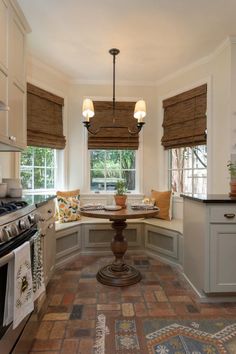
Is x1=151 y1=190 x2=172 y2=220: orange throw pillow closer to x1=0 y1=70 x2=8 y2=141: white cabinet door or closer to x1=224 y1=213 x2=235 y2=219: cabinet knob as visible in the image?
Answer: x1=224 y1=213 x2=235 y2=219: cabinet knob

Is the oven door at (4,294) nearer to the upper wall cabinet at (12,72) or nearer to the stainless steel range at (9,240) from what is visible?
the stainless steel range at (9,240)

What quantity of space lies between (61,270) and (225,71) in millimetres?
3153

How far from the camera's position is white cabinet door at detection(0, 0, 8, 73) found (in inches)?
72.7

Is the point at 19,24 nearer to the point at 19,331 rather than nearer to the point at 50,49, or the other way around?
the point at 50,49

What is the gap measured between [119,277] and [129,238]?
100cm

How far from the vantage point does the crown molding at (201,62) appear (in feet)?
9.45

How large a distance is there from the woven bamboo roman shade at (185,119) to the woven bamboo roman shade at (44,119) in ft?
5.49

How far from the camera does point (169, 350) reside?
159 cm

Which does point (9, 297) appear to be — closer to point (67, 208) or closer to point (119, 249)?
point (119, 249)

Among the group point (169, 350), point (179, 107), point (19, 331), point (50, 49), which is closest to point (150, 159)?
point (179, 107)

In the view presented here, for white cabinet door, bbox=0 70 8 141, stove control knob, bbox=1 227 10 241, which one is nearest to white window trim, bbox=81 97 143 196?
white cabinet door, bbox=0 70 8 141

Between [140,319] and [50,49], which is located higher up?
[50,49]

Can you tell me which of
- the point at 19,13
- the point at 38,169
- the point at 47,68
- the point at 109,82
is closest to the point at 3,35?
the point at 19,13

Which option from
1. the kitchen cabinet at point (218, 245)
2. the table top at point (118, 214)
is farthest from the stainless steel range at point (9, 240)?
the kitchen cabinet at point (218, 245)
